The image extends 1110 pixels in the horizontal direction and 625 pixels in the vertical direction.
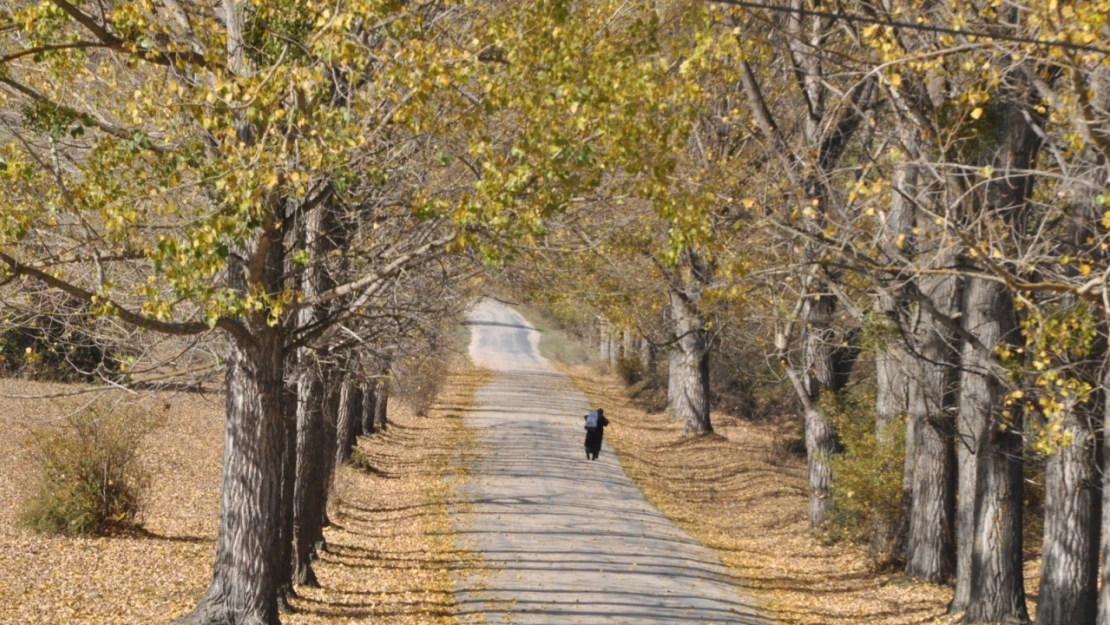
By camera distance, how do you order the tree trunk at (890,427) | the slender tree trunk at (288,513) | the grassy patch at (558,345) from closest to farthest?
the slender tree trunk at (288,513) < the tree trunk at (890,427) < the grassy patch at (558,345)

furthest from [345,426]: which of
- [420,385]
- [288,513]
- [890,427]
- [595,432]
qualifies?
[890,427]

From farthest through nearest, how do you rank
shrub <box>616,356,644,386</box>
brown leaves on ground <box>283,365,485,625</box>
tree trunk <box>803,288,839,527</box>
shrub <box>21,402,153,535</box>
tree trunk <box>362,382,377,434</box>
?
shrub <box>616,356,644,386</box> < tree trunk <box>362,382,377,434</box> < tree trunk <box>803,288,839,527</box> < shrub <box>21,402,153,535</box> < brown leaves on ground <box>283,365,485,625</box>

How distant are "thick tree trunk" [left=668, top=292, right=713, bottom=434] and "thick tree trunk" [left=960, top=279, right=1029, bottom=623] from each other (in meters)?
12.9

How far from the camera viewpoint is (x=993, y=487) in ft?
42.9

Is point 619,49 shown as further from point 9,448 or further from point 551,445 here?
point 551,445

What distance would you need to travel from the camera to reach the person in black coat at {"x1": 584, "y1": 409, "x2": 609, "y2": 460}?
83.6ft

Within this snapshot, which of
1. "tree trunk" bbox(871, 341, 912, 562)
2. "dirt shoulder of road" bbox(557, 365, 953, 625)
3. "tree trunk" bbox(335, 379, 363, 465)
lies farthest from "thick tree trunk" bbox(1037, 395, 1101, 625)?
"tree trunk" bbox(335, 379, 363, 465)

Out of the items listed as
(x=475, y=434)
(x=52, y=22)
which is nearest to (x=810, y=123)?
(x=52, y=22)

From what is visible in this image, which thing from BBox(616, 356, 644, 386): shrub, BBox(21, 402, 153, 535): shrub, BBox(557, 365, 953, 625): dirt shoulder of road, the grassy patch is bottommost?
BBox(557, 365, 953, 625): dirt shoulder of road

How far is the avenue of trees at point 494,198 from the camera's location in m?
8.81

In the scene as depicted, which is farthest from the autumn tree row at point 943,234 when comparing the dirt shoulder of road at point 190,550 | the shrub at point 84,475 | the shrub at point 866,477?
the shrub at point 84,475

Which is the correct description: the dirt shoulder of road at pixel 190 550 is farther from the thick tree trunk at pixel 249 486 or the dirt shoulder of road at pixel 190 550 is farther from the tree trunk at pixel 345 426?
the thick tree trunk at pixel 249 486

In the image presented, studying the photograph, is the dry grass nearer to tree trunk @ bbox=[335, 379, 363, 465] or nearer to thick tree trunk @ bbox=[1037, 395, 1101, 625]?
tree trunk @ bbox=[335, 379, 363, 465]

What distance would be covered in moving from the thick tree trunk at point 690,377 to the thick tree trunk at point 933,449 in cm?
1059
